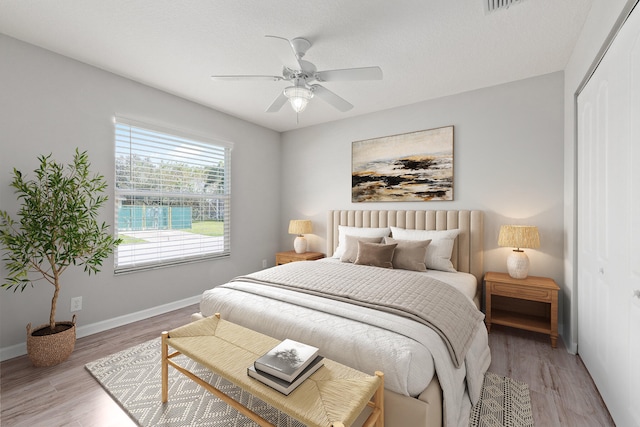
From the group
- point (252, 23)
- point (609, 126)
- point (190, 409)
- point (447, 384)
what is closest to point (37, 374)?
point (190, 409)

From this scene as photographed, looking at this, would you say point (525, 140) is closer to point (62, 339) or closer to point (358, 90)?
point (358, 90)

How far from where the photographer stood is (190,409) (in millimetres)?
1707

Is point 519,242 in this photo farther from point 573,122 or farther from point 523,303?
point 573,122

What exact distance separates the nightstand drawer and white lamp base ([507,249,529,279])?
0.16m

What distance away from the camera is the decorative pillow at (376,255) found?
2.88 metres

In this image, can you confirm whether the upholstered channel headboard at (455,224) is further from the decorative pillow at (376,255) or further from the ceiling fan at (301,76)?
the ceiling fan at (301,76)

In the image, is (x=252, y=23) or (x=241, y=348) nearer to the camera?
(x=241, y=348)

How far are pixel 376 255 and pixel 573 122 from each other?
2.08 m

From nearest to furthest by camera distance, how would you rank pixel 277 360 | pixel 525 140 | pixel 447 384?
pixel 277 360 < pixel 447 384 < pixel 525 140

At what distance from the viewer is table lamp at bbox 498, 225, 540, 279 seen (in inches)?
104

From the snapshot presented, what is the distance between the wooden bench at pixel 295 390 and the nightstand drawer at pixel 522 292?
1.99 metres

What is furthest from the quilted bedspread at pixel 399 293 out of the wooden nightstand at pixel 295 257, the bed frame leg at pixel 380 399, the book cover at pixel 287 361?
A: the wooden nightstand at pixel 295 257

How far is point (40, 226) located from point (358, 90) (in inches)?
125

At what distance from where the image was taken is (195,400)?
5.87 ft
